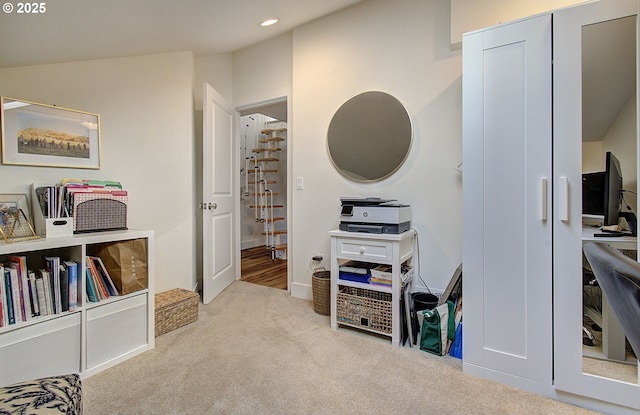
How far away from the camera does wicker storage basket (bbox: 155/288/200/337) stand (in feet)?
6.83

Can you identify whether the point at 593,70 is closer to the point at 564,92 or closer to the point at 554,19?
the point at 564,92

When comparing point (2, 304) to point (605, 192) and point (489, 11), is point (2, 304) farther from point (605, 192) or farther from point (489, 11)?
point (489, 11)

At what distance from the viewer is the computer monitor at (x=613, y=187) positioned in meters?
1.37

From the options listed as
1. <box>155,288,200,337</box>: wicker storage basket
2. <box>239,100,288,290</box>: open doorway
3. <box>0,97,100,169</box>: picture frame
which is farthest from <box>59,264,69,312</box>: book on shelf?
<box>239,100,288,290</box>: open doorway

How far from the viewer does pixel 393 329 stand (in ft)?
6.44

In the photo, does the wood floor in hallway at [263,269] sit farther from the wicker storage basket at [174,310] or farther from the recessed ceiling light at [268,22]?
the recessed ceiling light at [268,22]

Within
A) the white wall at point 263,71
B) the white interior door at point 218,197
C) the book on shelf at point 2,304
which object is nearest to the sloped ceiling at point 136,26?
the white wall at point 263,71

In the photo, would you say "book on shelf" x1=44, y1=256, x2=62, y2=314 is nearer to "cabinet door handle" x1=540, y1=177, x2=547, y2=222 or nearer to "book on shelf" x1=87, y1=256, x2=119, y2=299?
"book on shelf" x1=87, y1=256, x2=119, y2=299

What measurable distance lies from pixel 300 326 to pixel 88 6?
231cm

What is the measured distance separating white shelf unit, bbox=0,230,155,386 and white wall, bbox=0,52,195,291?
0.59 m

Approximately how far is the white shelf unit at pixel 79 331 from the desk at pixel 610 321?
8.04 ft

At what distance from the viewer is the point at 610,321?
134 cm

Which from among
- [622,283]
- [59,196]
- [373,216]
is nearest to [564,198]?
[622,283]

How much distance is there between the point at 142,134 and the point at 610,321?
10.6 ft
